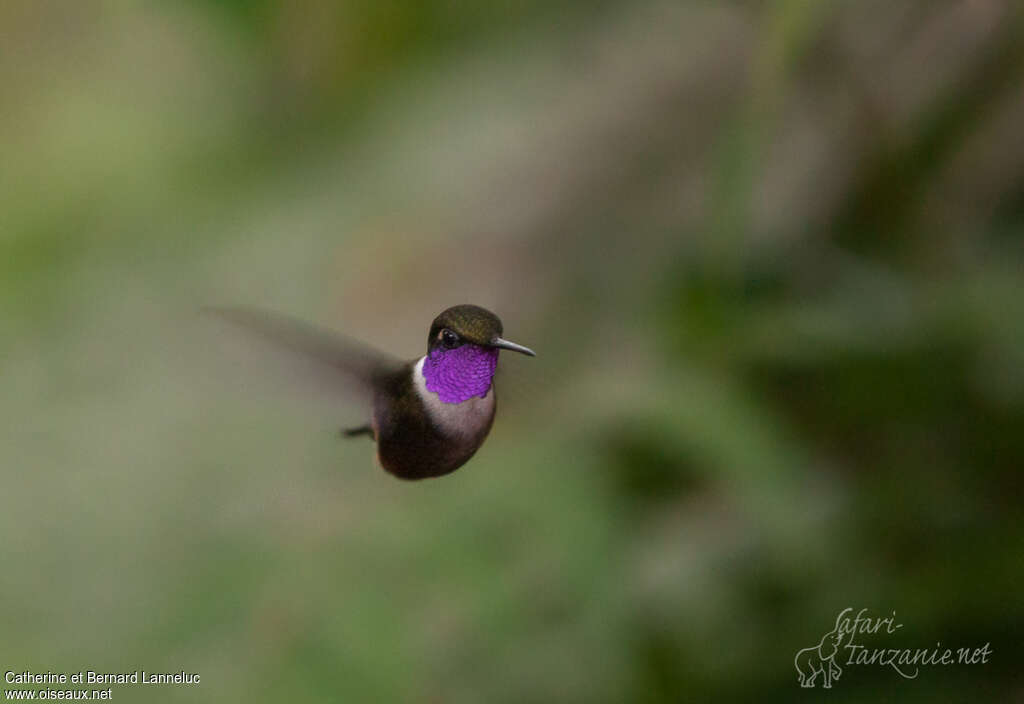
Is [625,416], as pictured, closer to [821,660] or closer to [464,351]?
[821,660]

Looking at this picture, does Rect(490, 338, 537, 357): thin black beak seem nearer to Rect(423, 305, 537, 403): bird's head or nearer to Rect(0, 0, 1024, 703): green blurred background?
Rect(423, 305, 537, 403): bird's head

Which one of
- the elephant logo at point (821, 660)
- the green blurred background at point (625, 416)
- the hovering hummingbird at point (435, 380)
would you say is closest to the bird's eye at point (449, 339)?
the hovering hummingbird at point (435, 380)

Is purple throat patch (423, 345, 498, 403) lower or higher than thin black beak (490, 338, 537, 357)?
lower

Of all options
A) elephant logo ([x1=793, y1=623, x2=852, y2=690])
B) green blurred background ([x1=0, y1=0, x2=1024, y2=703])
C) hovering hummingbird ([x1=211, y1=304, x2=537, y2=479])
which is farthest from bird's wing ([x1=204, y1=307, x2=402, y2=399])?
elephant logo ([x1=793, y1=623, x2=852, y2=690])

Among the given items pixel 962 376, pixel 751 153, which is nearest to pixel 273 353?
pixel 751 153

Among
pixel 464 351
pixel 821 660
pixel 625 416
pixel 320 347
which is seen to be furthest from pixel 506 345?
pixel 821 660

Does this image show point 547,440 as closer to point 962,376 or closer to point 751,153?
point 751,153
